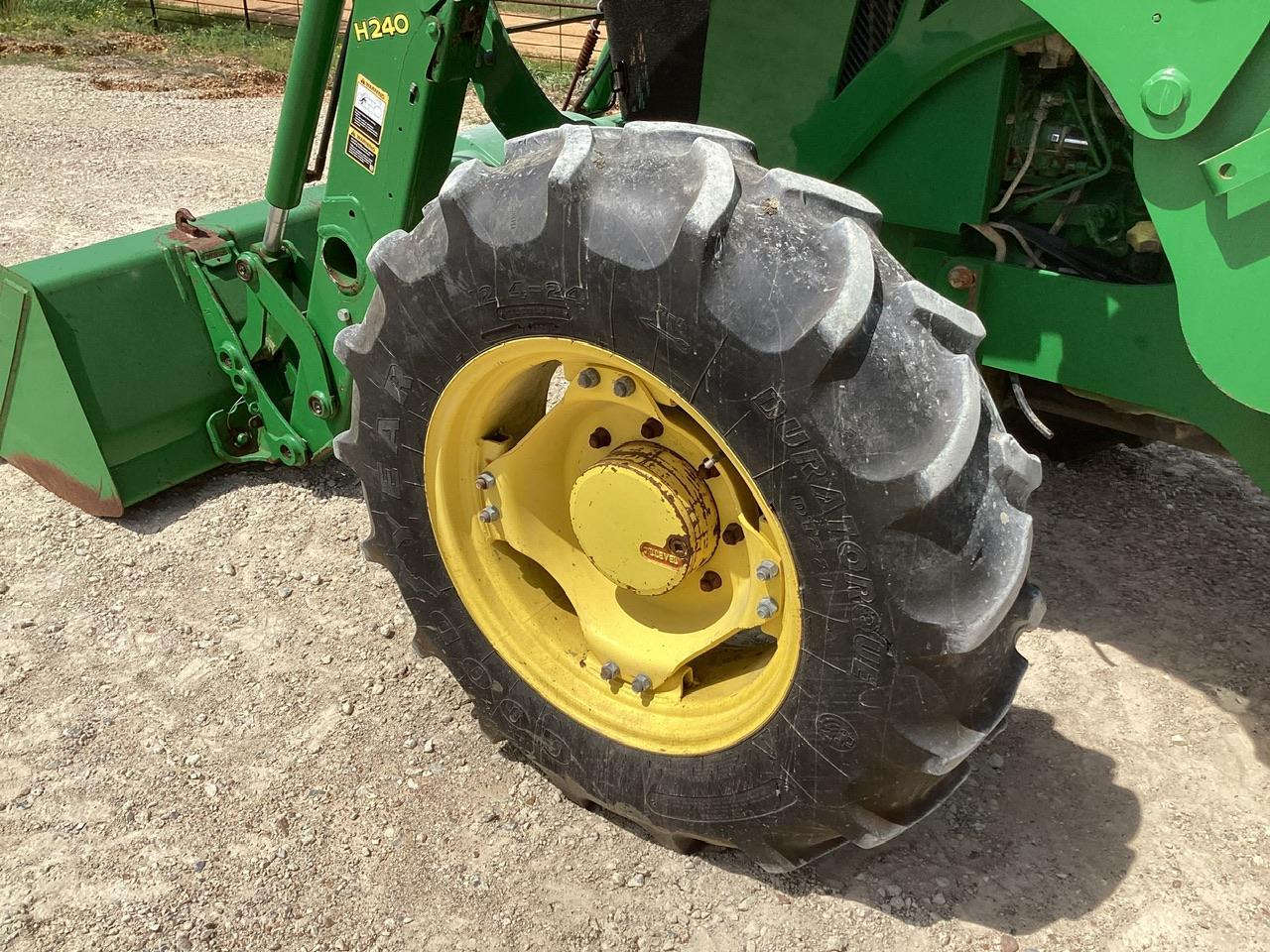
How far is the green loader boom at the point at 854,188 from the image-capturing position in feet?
5.15

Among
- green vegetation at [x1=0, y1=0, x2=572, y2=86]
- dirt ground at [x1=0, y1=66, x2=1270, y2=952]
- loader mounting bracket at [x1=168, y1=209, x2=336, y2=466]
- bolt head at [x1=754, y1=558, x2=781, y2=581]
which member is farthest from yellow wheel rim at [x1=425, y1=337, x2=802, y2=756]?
green vegetation at [x1=0, y1=0, x2=572, y2=86]

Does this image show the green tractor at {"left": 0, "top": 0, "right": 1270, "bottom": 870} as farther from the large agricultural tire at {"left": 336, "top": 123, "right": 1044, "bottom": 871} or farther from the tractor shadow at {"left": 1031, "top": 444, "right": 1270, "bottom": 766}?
the tractor shadow at {"left": 1031, "top": 444, "right": 1270, "bottom": 766}

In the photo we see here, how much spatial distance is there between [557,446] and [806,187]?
30.8 inches

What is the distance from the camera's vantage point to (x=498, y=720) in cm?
230

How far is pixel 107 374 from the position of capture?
3.10 meters

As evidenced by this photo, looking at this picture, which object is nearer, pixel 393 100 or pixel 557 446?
pixel 557 446

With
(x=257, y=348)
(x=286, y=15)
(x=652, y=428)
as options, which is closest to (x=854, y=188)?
(x=652, y=428)

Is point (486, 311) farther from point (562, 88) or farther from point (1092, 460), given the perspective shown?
point (562, 88)

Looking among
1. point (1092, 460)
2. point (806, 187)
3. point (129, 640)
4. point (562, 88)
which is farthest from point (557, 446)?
point (562, 88)

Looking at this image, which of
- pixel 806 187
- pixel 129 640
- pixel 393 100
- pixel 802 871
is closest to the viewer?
pixel 806 187

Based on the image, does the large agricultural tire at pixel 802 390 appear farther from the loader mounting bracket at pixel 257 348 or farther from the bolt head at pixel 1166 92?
the loader mounting bracket at pixel 257 348

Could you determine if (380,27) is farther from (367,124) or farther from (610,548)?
(610,548)

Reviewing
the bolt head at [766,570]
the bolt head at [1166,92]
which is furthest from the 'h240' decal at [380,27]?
the bolt head at [1166,92]

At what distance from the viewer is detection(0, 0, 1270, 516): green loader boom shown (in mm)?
1570
